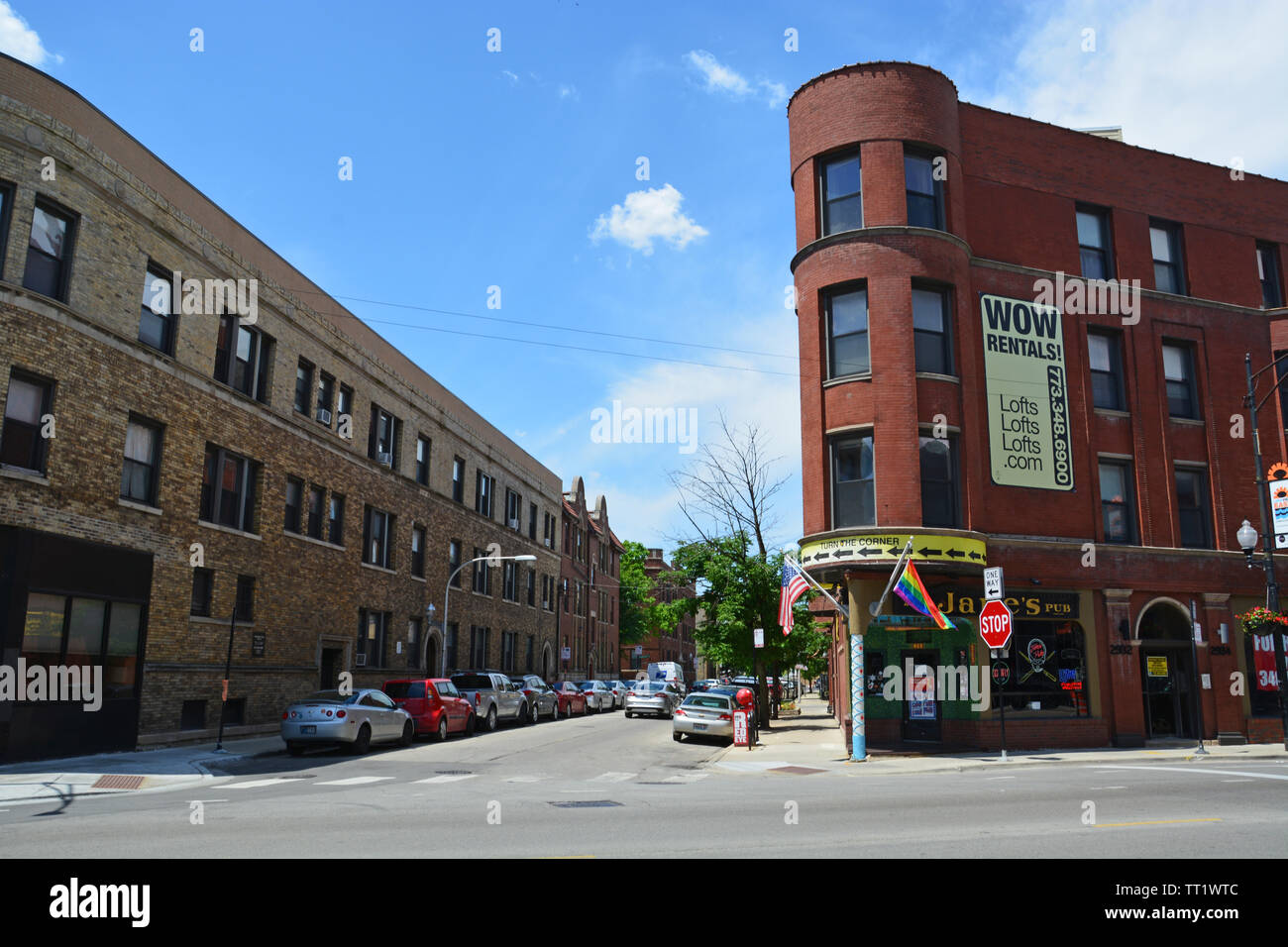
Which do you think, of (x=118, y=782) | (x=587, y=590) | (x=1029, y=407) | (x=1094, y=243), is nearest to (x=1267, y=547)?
(x=1029, y=407)

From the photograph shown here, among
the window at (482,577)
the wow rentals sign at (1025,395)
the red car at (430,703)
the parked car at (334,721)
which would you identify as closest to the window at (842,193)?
the wow rentals sign at (1025,395)

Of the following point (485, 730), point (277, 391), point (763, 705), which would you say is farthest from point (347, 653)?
point (763, 705)

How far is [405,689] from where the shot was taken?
83.3 ft

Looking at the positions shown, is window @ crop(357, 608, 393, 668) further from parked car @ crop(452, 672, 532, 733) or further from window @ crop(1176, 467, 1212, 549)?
window @ crop(1176, 467, 1212, 549)

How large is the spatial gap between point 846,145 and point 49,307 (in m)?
18.1

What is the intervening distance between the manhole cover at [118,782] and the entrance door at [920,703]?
51.7ft

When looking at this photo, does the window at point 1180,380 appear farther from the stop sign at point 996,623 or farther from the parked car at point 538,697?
the parked car at point 538,697

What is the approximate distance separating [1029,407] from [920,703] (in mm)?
8107

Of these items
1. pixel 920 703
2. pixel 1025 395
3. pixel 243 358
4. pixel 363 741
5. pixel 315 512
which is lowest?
pixel 363 741

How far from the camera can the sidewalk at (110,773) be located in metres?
13.9

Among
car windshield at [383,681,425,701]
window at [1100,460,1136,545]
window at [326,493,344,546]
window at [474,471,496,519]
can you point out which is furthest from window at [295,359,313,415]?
window at [1100,460,1136,545]

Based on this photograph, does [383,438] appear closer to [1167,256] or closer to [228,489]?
[228,489]

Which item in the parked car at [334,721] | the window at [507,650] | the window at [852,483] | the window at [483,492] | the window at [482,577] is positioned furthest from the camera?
the window at [507,650]

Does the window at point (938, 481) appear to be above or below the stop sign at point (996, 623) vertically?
above
